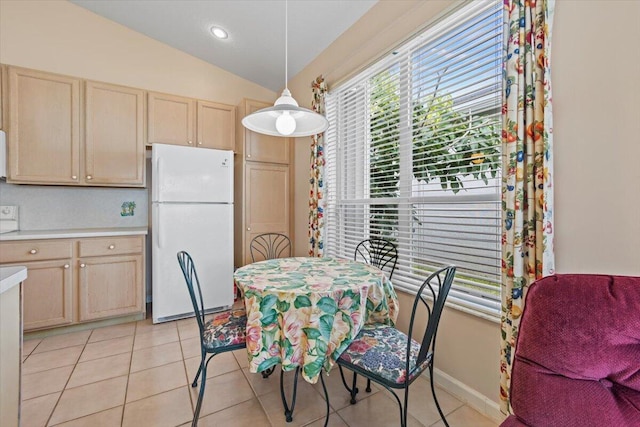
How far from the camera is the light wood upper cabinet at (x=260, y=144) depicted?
10.7 ft

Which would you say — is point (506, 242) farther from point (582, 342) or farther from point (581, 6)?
point (581, 6)

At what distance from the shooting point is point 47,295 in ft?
7.95

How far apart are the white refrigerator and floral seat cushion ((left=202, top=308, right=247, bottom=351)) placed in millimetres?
1367

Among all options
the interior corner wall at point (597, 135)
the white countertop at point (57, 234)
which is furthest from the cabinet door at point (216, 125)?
the interior corner wall at point (597, 135)

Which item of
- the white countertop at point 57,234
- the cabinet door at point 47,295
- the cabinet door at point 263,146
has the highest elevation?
the cabinet door at point 263,146

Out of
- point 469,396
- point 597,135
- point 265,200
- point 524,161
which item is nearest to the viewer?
point 597,135

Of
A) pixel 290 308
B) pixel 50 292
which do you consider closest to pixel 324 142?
pixel 290 308

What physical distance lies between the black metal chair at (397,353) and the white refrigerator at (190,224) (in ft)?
6.45

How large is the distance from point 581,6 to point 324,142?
78.0 inches

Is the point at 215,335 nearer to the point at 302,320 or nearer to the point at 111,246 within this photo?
the point at 302,320

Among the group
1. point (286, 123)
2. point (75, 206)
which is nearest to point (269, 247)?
point (286, 123)

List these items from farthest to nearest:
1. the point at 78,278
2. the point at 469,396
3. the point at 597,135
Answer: the point at 78,278, the point at 469,396, the point at 597,135

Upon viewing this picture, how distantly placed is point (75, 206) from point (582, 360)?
3881mm

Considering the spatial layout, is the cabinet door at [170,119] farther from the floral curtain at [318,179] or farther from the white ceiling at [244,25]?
the floral curtain at [318,179]
